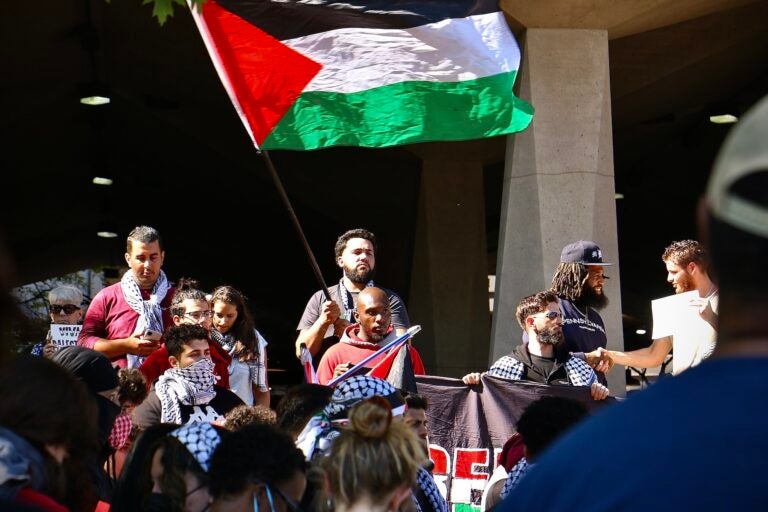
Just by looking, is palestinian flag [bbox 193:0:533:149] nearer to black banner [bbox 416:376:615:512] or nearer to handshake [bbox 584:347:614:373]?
handshake [bbox 584:347:614:373]

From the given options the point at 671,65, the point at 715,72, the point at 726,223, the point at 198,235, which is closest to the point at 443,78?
the point at 726,223

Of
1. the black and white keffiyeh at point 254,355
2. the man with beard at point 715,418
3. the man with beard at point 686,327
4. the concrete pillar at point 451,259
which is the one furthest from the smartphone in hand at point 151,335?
the concrete pillar at point 451,259

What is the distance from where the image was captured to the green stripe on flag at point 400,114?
25.3 feet

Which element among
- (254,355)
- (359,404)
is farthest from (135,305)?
(359,404)

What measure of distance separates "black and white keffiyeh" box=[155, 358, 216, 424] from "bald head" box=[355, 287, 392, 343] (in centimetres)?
121

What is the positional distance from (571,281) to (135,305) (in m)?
3.12

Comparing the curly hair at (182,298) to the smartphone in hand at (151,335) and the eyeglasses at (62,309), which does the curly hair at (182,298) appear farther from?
the eyeglasses at (62,309)

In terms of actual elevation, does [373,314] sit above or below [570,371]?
above

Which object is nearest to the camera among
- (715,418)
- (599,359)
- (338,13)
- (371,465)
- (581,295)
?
(715,418)

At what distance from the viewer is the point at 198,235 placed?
32469 mm

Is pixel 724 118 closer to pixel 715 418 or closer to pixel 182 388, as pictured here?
pixel 182 388

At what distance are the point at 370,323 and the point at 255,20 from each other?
2199mm

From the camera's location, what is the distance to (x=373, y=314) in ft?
25.3

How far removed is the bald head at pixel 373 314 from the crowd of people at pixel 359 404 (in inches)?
0.6
